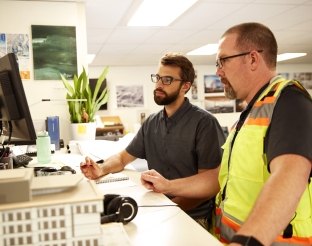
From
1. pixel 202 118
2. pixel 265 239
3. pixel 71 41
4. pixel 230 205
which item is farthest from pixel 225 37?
pixel 71 41

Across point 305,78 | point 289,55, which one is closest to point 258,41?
point 289,55

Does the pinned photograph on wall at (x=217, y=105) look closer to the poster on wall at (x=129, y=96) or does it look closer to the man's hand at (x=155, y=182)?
the poster on wall at (x=129, y=96)

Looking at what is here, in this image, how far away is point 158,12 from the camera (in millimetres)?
3828

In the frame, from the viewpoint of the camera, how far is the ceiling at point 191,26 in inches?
143

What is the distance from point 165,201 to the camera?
4.24ft

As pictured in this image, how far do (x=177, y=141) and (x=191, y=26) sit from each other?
2.94 metres

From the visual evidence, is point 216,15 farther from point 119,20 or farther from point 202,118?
point 202,118

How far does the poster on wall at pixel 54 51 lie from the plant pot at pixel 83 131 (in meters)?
0.62

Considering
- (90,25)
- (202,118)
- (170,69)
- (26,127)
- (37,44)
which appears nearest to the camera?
(26,127)

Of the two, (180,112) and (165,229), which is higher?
(180,112)

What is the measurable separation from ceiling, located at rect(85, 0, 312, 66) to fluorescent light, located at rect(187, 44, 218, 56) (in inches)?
10.0

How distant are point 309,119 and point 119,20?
11.3ft

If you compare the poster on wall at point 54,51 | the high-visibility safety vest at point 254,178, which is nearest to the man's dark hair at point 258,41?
Result: the high-visibility safety vest at point 254,178

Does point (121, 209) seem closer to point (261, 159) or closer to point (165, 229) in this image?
point (165, 229)
